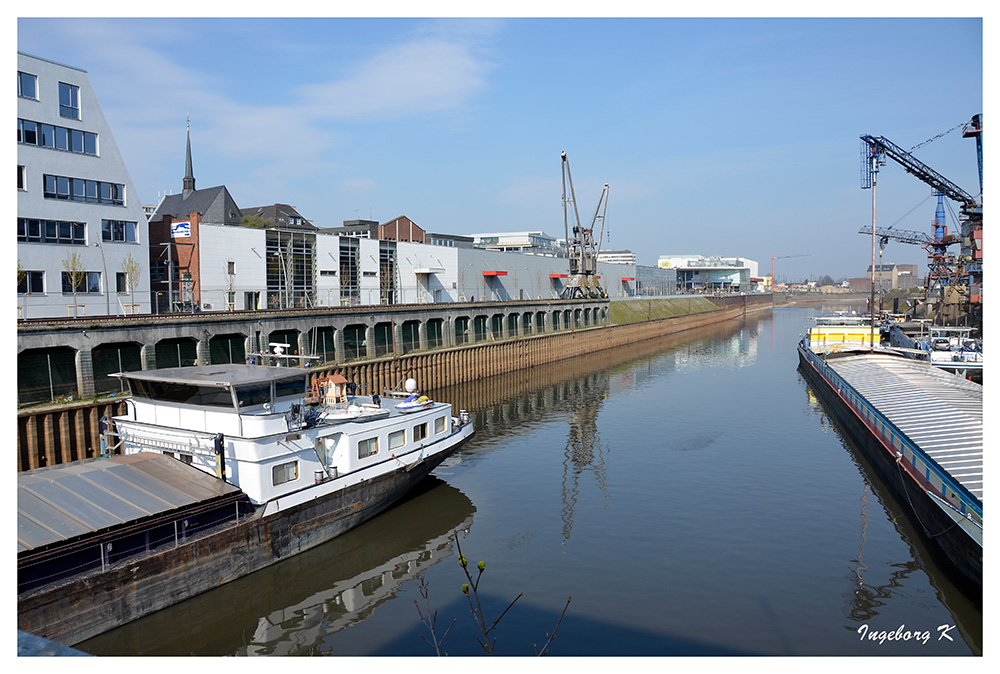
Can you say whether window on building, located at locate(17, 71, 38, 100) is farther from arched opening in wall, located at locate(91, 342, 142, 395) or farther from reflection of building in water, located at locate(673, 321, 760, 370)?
reflection of building in water, located at locate(673, 321, 760, 370)

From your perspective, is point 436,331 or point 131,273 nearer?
point 131,273

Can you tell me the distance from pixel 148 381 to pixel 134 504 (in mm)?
5919

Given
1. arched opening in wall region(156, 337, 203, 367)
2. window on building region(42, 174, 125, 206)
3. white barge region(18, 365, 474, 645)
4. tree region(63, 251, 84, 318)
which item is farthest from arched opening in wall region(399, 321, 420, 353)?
white barge region(18, 365, 474, 645)

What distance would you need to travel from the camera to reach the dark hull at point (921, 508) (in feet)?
74.0

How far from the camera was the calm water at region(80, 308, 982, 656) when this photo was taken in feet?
67.2

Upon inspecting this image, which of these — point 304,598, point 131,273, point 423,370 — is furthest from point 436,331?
point 304,598

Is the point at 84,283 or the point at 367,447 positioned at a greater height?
the point at 84,283

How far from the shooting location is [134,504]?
21281mm

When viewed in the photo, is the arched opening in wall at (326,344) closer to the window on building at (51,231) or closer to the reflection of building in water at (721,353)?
the window on building at (51,231)

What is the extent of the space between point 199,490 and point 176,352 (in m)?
23.4

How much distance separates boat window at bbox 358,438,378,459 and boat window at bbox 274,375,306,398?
3.45 metres

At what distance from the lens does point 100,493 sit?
21297 millimetres

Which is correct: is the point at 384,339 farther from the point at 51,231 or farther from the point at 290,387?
the point at 290,387

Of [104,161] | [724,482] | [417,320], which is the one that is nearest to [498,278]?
[417,320]
